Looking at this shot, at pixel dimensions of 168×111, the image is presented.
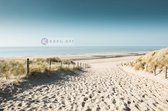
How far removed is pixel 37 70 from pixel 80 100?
777 cm

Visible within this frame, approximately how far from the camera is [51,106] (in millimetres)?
8828

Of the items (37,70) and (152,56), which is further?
(152,56)

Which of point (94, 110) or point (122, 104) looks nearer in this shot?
point (94, 110)

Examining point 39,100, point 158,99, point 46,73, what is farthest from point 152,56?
point 39,100

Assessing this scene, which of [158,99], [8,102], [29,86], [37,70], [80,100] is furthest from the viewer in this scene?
[37,70]

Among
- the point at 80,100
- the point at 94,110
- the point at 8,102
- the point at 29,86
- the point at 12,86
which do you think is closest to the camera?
the point at 94,110

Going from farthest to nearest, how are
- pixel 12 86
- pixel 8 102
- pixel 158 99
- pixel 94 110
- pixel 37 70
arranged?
pixel 37 70
pixel 12 86
pixel 158 99
pixel 8 102
pixel 94 110

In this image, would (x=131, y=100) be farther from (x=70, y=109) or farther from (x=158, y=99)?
(x=70, y=109)

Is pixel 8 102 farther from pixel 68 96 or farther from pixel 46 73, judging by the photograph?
pixel 46 73

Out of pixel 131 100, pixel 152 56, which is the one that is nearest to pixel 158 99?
pixel 131 100

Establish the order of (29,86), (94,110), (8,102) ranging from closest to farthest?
(94,110) → (8,102) → (29,86)

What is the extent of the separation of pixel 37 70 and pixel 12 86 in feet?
16.8

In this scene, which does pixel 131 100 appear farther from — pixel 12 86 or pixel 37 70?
pixel 37 70

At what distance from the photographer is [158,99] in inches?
421
